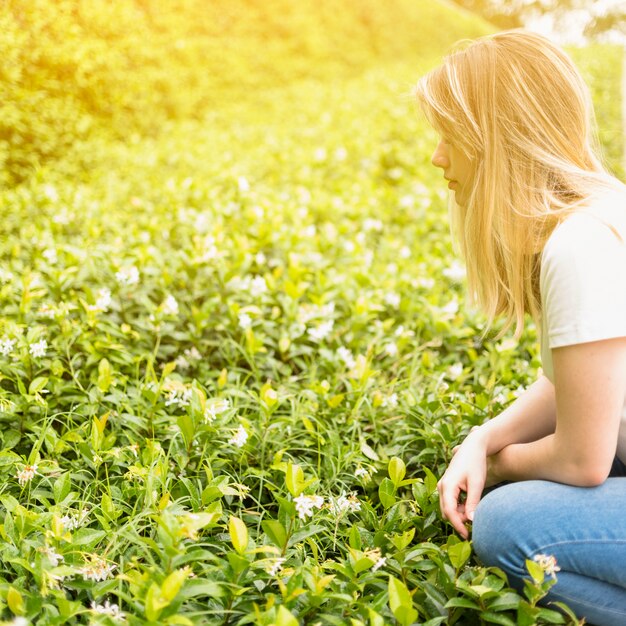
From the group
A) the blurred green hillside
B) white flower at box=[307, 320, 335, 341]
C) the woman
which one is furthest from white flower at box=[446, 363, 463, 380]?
the blurred green hillside

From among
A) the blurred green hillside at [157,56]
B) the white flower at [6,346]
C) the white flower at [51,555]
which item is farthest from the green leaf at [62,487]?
the blurred green hillside at [157,56]

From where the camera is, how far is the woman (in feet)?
4.73

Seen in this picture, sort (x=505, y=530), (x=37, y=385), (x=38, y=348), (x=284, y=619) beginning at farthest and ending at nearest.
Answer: (x=38, y=348), (x=37, y=385), (x=505, y=530), (x=284, y=619)

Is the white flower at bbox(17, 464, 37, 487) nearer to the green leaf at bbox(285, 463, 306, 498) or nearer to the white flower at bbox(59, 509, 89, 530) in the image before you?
the white flower at bbox(59, 509, 89, 530)

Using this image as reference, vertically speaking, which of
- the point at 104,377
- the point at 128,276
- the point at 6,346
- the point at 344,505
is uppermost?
the point at 128,276

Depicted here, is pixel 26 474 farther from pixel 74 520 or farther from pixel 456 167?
pixel 456 167

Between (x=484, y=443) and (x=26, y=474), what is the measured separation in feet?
3.97

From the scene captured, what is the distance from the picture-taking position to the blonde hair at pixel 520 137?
1675 mm

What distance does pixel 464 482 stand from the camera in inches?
69.2

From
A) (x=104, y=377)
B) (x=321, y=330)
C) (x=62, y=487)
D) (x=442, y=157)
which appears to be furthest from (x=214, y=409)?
(x=442, y=157)

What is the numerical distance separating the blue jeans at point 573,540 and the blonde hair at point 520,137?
19.4 inches

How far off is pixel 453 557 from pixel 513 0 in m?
28.5

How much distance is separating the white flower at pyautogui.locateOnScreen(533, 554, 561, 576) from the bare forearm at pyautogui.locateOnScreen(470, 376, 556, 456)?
389 millimetres

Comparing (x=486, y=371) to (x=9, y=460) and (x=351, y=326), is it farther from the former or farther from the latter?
(x=9, y=460)
